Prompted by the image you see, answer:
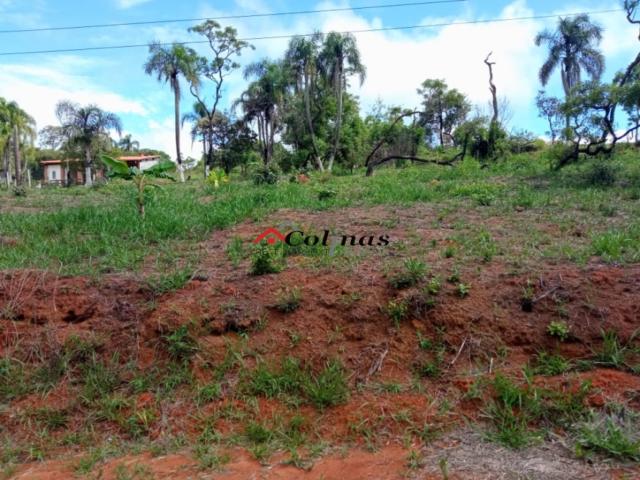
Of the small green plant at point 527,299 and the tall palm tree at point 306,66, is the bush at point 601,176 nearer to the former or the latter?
Result: the small green plant at point 527,299

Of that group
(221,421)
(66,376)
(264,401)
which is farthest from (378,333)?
(66,376)

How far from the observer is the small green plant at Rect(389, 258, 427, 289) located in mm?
3766

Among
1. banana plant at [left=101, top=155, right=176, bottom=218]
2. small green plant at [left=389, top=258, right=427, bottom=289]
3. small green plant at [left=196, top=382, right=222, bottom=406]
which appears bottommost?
small green plant at [left=196, top=382, right=222, bottom=406]

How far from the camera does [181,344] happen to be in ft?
11.6

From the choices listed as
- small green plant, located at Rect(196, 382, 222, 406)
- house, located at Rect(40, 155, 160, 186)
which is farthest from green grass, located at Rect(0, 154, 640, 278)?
house, located at Rect(40, 155, 160, 186)

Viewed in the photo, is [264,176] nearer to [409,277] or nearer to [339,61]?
[409,277]

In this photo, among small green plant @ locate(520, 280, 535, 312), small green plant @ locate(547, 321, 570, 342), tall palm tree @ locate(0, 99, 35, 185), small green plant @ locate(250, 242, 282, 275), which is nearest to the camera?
small green plant @ locate(547, 321, 570, 342)

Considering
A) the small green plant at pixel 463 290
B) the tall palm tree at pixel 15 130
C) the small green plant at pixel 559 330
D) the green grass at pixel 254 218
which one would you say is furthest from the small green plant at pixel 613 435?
the tall palm tree at pixel 15 130

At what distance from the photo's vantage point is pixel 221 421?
307cm

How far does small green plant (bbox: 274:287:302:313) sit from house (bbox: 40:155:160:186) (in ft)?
63.4

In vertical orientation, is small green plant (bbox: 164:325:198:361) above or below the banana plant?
below

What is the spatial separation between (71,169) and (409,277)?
36184mm

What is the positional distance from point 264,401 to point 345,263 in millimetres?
1589

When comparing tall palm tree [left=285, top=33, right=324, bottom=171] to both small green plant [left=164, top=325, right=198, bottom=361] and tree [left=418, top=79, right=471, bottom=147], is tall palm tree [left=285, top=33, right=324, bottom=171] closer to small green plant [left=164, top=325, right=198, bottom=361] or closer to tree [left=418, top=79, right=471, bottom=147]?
tree [left=418, top=79, right=471, bottom=147]
